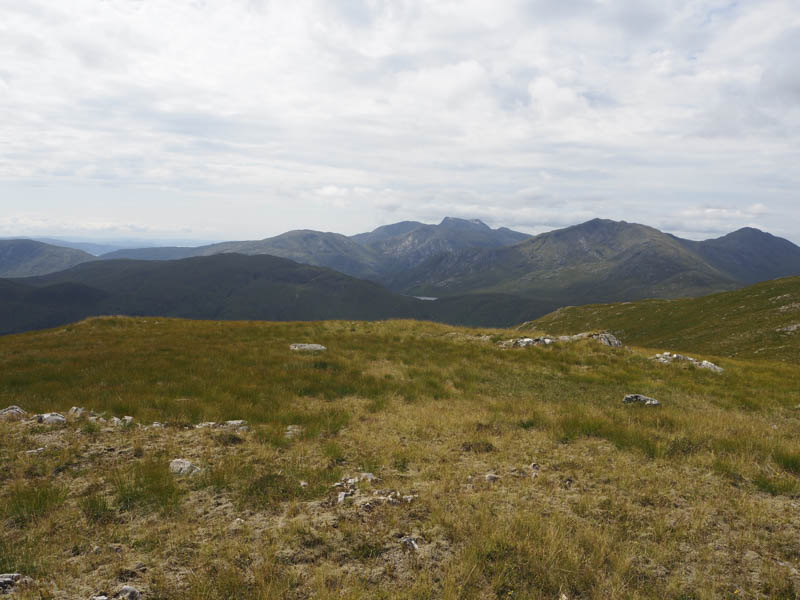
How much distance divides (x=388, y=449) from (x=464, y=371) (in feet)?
31.7

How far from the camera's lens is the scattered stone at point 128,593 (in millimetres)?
4789

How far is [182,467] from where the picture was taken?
8555 millimetres

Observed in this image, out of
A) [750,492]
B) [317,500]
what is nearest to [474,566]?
[317,500]

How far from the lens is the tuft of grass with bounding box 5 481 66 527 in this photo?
22.0 feet

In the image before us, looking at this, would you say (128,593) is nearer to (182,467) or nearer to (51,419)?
(182,467)

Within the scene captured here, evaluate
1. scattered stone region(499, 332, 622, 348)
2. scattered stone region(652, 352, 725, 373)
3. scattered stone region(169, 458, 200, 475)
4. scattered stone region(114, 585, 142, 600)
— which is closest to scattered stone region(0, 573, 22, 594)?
scattered stone region(114, 585, 142, 600)

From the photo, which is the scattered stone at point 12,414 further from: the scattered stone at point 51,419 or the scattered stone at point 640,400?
the scattered stone at point 640,400

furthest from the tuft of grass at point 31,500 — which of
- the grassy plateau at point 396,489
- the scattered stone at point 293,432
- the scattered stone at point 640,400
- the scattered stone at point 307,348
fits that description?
the scattered stone at point 640,400

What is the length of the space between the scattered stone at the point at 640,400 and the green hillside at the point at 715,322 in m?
46.6

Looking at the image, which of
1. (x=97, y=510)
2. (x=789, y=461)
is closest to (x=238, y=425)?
(x=97, y=510)

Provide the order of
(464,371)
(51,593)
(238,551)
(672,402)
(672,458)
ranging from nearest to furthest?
(51,593) → (238,551) → (672,458) → (672,402) → (464,371)

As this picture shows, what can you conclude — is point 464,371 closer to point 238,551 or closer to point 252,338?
point 238,551

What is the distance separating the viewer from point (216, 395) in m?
14.0

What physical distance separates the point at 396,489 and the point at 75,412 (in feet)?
35.5
